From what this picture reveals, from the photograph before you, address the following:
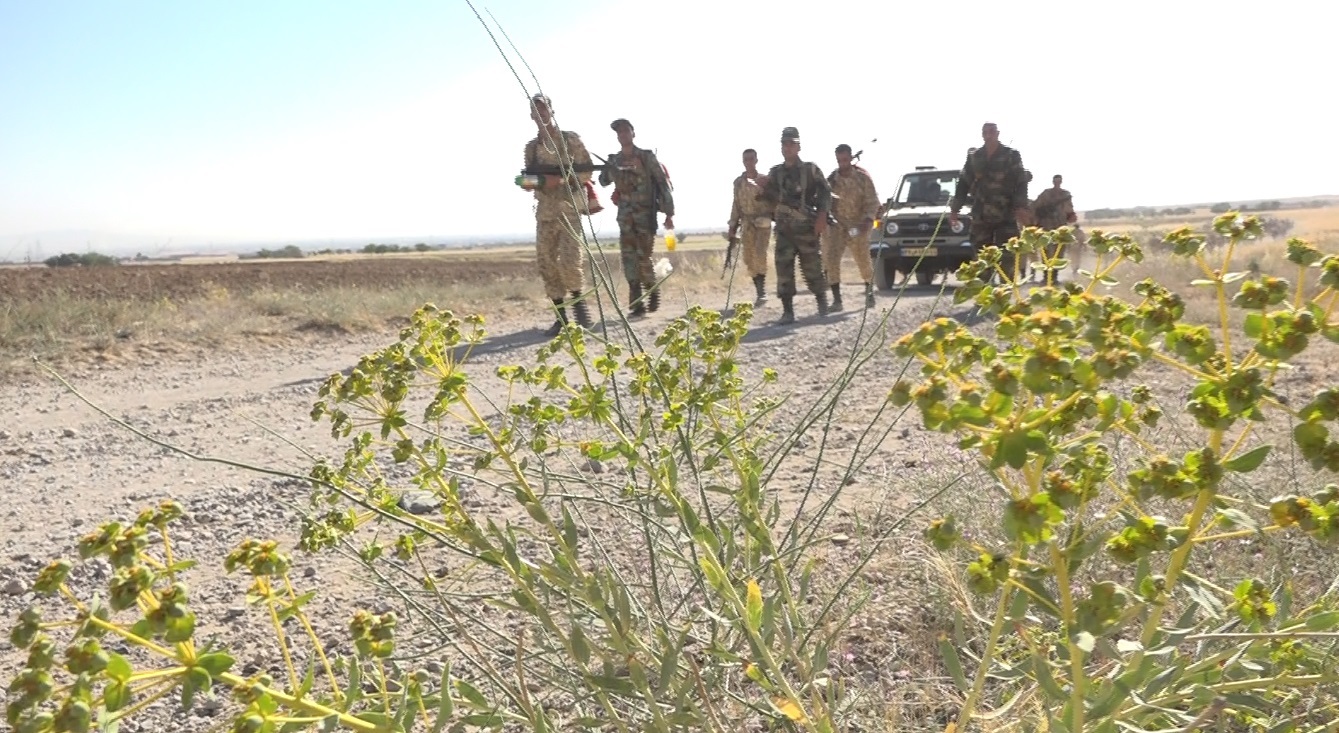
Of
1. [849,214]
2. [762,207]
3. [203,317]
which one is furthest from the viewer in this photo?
[849,214]

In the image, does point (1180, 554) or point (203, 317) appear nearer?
point (1180, 554)

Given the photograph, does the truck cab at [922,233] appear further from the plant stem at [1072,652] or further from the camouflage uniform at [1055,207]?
the plant stem at [1072,652]

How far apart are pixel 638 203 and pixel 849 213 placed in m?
2.47

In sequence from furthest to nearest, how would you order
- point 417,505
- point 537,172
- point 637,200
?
point 637,200 → point 537,172 → point 417,505

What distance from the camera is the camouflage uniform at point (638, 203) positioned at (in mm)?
8992

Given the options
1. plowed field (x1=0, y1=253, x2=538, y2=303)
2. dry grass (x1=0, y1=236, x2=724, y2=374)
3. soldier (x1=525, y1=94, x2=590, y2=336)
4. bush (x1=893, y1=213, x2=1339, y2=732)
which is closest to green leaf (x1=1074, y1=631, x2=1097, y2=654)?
bush (x1=893, y1=213, x2=1339, y2=732)

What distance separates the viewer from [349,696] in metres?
0.92

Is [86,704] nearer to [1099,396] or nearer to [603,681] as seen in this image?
[603,681]

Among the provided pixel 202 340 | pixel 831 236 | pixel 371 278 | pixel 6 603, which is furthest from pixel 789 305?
pixel 371 278

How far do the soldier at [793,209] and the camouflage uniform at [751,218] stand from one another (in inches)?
12.1

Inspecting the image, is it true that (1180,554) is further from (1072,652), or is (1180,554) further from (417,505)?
(417,505)

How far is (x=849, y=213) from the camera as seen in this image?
10.4 m

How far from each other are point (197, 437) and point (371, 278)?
16.8m

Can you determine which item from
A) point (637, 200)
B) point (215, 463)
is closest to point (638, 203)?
point (637, 200)
